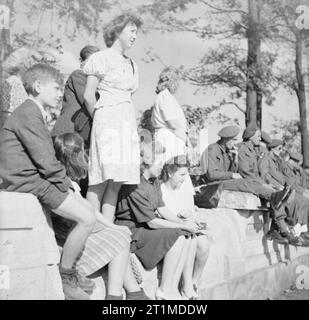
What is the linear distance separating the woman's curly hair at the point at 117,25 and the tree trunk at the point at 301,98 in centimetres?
590

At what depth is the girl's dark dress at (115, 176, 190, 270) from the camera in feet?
14.0

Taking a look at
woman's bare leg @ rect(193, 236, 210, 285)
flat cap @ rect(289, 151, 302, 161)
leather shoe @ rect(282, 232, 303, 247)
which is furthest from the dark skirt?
flat cap @ rect(289, 151, 302, 161)

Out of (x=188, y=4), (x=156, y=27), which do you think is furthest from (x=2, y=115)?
(x=188, y=4)

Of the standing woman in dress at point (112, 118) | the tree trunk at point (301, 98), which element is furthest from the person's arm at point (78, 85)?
the tree trunk at point (301, 98)

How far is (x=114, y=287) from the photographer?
3.71m

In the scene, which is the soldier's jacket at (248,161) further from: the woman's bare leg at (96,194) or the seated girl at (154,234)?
the woman's bare leg at (96,194)

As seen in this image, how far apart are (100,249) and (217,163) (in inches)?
125

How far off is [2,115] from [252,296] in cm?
323

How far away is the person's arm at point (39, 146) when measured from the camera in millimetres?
3407

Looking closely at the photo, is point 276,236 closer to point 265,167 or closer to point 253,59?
point 265,167

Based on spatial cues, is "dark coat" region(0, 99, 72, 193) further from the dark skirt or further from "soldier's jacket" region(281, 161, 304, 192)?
"soldier's jacket" region(281, 161, 304, 192)

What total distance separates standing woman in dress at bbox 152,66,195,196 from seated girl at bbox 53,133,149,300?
1765 millimetres

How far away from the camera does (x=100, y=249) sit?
12.3 feet
